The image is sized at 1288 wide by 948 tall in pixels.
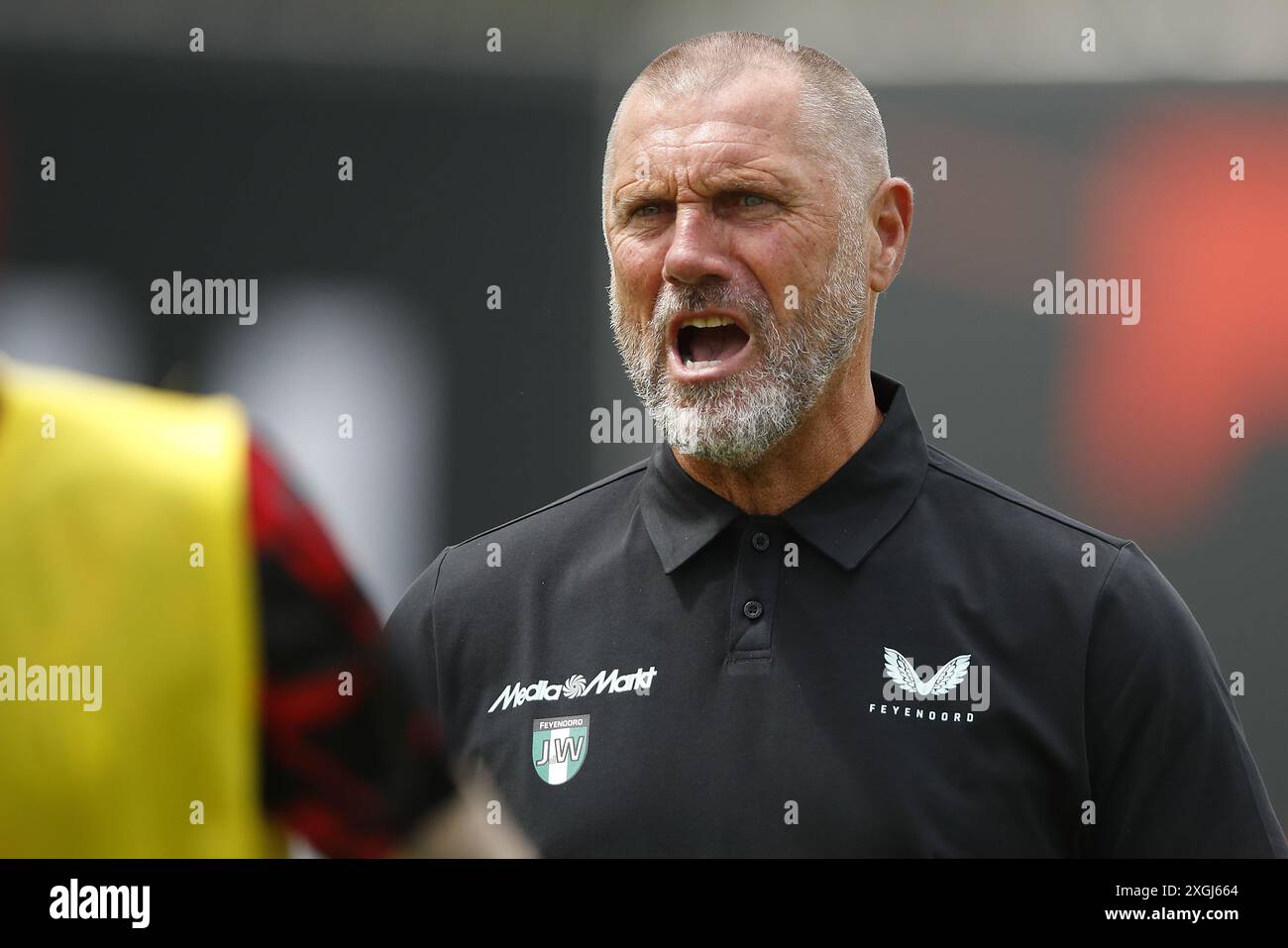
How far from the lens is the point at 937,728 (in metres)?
2.03

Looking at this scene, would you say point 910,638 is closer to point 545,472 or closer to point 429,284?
point 545,472

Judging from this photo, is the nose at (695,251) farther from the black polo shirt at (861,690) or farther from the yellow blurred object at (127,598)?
the yellow blurred object at (127,598)

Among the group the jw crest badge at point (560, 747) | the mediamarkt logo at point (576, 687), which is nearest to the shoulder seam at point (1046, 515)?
the mediamarkt logo at point (576, 687)

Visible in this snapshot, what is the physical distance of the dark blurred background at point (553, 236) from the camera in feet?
9.82

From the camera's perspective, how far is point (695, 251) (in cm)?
227

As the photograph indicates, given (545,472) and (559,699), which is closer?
(559,699)

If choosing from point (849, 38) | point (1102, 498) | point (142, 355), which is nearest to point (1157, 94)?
point (849, 38)

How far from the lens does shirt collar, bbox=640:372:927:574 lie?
7.08 feet

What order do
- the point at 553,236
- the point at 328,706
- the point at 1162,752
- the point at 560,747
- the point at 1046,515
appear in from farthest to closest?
the point at 553,236 → the point at 1046,515 → the point at 560,747 → the point at 1162,752 → the point at 328,706

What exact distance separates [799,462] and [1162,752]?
0.66 meters

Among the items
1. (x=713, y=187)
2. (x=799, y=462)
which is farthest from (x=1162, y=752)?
(x=713, y=187)

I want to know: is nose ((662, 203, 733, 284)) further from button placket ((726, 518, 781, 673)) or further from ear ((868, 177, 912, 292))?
button placket ((726, 518, 781, 673))

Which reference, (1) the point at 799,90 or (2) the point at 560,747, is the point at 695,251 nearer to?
(1) the point at 799,90
